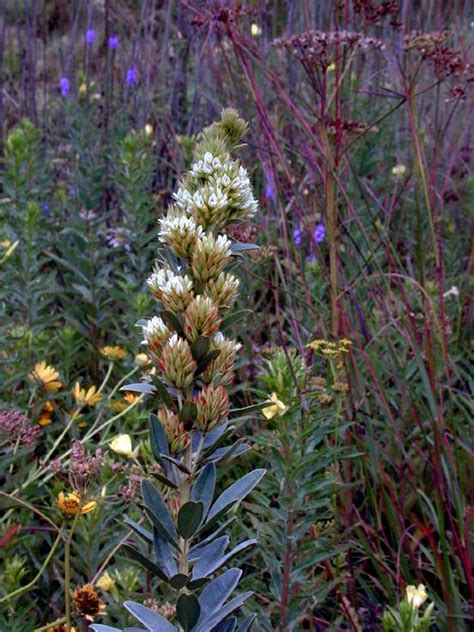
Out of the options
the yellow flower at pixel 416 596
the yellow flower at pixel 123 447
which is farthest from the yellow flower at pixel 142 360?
the yellow flower at pixel 416 596

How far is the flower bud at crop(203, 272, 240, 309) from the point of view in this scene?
934 millimetres

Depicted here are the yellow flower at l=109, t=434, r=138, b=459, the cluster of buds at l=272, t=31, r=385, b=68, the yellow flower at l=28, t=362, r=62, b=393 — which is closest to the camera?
the yellow flower at l=109, t=434, r=138, b=459

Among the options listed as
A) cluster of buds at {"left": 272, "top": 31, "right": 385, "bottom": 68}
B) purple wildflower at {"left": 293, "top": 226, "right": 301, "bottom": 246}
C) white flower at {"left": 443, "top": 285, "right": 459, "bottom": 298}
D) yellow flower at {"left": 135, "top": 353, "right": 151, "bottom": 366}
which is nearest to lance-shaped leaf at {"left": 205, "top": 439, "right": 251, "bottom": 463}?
yellow flower at {"left": 135, "top": 353, "right": 151, "bottom": 366}

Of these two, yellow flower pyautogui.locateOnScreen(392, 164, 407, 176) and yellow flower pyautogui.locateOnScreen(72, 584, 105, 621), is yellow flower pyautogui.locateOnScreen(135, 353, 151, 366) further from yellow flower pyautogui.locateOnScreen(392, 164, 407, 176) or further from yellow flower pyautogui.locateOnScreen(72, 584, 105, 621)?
yellow flower pyautogui.locateOnScreen(392, 164, 407, 176)

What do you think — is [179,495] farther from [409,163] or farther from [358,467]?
[409,163]

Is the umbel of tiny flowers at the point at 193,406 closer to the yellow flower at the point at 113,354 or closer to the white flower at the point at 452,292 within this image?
the yellow flower at the point at 113,354

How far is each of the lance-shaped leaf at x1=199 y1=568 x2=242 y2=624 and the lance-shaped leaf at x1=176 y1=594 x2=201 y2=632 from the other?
0.11 ft

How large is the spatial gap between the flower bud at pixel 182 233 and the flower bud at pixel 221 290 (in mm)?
48

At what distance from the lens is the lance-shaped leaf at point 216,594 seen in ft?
3.11

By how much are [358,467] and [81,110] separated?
83.2 inches

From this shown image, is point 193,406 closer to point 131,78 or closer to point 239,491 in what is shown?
point 239,491

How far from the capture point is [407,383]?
230 cm

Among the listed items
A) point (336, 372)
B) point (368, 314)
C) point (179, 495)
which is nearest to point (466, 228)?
point (368, 314)

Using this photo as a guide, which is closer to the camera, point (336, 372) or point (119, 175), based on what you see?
point (336, 372)
